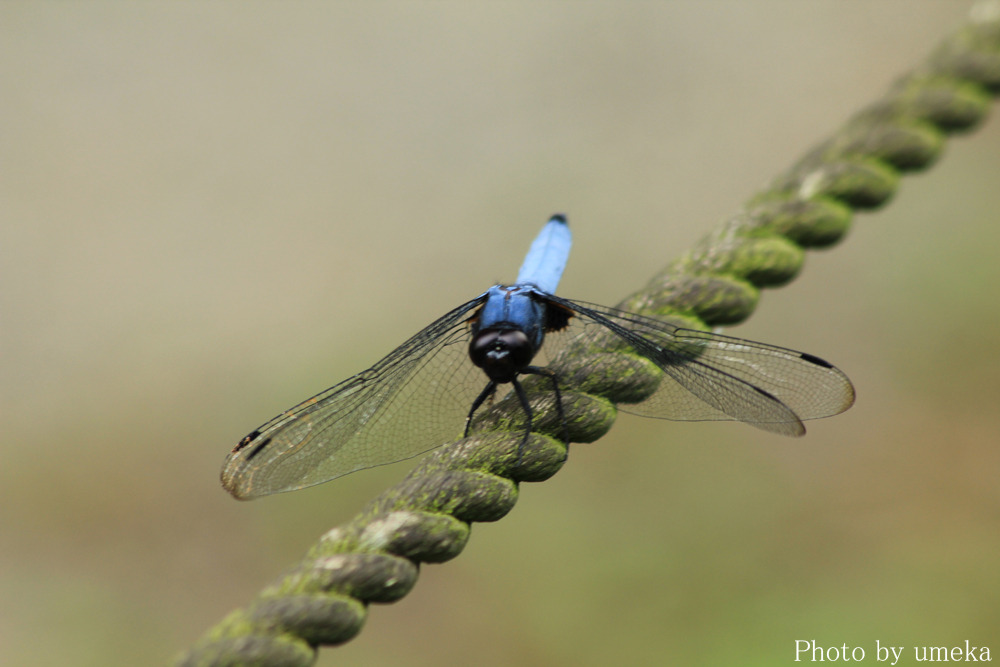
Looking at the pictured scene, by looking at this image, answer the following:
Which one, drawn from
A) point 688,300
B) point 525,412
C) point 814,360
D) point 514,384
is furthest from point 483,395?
point 814,360

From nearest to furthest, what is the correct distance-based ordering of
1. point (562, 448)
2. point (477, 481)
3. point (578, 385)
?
1. point (477, 481)
2. point (562, 448)
3. point (578, 385)

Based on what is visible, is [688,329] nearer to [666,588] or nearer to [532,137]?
[666,588]

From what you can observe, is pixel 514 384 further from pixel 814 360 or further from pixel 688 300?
pixel 814 360

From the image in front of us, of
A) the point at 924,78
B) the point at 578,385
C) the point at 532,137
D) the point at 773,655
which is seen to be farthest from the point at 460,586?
the point at 532,137

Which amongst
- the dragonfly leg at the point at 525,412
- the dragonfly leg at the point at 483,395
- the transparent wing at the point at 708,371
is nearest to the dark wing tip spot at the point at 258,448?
the dragonfly leg at the point at 483,395

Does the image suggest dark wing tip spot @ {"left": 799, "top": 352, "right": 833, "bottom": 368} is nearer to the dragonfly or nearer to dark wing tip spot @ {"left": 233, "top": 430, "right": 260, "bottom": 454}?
the dragonfly

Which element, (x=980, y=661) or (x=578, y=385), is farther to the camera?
(x=980, y=661)

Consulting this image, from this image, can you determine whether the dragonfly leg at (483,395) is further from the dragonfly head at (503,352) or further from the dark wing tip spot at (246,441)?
the dark wing tip spot at (246,441)
